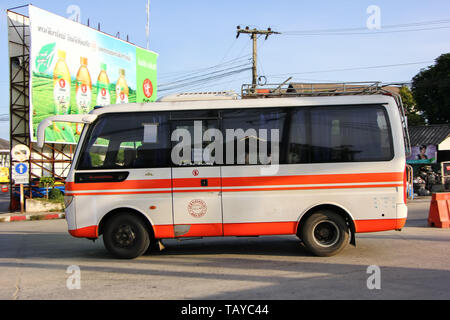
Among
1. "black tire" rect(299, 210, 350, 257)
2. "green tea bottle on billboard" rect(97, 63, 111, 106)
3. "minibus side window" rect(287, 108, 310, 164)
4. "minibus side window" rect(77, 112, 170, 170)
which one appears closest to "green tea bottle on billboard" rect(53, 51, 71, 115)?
"green tea bottle on billboard" rect(97, 63, 111, 106)

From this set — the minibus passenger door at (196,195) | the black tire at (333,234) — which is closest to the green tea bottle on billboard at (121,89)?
the minibus passenger door at (196,195)

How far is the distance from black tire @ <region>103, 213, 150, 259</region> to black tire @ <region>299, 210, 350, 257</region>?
295 centimetres

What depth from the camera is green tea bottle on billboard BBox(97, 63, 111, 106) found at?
23408 mm

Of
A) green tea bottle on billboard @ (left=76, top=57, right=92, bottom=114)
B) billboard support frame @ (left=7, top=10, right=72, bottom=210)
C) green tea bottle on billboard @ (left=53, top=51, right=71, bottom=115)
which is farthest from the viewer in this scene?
green tea bottle on billboard @ (left=76, top=57, right=92, bottom=114)

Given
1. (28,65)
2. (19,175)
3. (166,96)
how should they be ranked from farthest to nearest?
(28,65) → (19,175) → (166,96)

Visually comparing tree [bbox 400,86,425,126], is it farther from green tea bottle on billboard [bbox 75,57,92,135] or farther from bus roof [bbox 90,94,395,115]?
bus roof [bbox 90,94,395,115]

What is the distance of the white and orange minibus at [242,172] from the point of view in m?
7.69

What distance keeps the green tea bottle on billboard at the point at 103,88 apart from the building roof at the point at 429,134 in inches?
798

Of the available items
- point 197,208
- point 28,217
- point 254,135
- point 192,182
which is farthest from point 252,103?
point 28,217

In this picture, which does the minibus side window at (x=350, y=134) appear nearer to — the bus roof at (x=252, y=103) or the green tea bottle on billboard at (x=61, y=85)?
the bus roof at (x=252, y=103)

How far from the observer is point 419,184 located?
22.8 meters

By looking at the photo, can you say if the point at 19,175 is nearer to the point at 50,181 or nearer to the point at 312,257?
the point at 50,181
